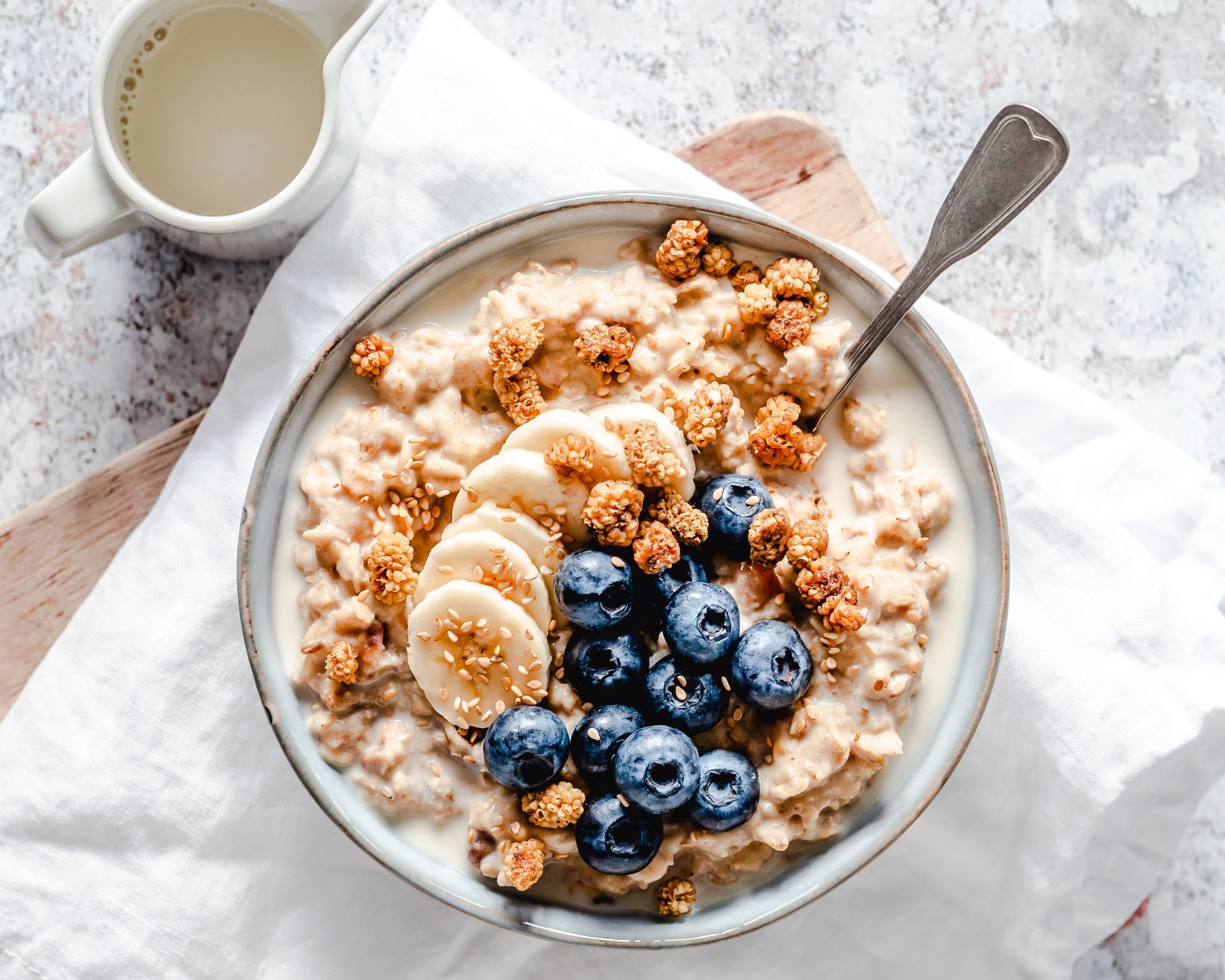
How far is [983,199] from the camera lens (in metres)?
1.53

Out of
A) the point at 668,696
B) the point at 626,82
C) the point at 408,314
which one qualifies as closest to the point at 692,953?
the point at 668,696

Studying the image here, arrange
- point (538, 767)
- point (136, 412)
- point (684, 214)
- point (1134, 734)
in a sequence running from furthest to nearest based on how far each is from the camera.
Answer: point (136, 412) → point (1134, 734) → point (684, 214) → point (538, 767)

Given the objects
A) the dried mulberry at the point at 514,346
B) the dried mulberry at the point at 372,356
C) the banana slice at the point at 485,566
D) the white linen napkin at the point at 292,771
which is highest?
the dried mulberry at the point at 514,346

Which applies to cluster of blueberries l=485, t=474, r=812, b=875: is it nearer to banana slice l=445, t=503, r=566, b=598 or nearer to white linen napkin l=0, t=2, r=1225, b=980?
banana slice l=445, t=503, r=566, b=598

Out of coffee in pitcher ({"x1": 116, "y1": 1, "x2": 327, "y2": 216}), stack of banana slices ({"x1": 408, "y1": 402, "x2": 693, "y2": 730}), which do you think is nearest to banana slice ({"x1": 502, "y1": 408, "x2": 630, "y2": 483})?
stack of banana slices ({"x1": 408, "y1": 402, "x2": 693, "y2": 730})

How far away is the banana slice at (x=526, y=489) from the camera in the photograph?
1.47 m

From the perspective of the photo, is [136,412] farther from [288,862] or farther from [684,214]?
[684,214]

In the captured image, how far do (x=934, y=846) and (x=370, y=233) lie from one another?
51.3 inches

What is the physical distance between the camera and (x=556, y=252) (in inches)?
65.1

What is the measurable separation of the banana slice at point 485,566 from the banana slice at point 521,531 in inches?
0.4

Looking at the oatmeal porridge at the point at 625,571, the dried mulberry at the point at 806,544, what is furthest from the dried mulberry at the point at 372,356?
the dried mulberry at the point at 806,544

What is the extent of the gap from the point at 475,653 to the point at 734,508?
0.38 m

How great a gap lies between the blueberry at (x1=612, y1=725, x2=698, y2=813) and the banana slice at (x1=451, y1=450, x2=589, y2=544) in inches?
11.4

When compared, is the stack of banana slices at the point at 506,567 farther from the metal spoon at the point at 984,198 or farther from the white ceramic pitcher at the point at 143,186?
the white ceramic pitcher at the point at 143,186
